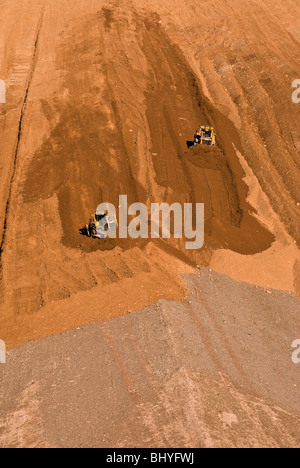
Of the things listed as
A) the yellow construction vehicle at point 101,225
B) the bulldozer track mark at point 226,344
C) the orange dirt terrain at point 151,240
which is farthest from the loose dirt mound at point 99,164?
the bulldozer track mark at point 226,344

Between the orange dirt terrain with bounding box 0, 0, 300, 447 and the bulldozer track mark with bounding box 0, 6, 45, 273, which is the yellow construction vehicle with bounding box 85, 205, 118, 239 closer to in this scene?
the orange dirt terrain with bounding box 0, 0, 300, 447

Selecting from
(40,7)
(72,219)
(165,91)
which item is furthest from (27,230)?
(40,7)

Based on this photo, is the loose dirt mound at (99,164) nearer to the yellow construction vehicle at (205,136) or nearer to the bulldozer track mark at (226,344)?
the yellow construction vehicle at (205,136)

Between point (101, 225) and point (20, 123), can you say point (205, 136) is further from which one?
point (20, 123)

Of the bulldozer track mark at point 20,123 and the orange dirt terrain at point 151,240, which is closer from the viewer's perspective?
the orange dirt terrain at point 151,240

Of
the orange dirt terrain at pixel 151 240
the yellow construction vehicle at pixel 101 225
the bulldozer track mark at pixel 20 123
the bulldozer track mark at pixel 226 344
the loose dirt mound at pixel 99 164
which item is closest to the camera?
the orange dirt terrain at pixel 151 240
